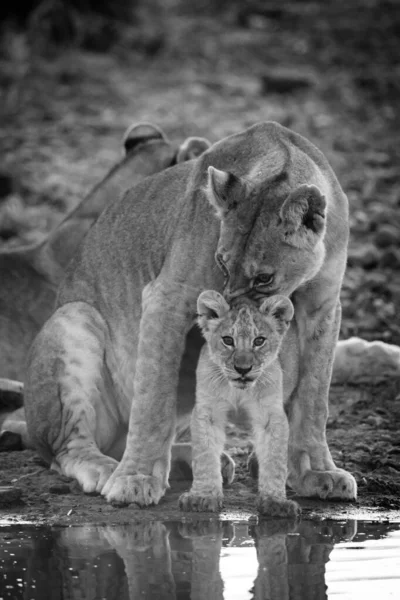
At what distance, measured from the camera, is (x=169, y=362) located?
22.2ft

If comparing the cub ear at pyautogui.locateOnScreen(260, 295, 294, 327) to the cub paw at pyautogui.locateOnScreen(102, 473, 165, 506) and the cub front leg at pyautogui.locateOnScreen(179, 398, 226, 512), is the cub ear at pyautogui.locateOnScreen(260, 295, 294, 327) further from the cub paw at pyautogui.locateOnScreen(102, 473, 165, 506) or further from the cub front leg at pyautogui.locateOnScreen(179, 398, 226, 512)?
the cub paw at pyautogui.locateOnScreen(102, 473, 165, 506)

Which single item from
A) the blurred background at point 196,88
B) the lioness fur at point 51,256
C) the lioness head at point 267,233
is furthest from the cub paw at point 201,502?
the blurred background at point 196,88

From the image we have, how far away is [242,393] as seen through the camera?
6.49 metres

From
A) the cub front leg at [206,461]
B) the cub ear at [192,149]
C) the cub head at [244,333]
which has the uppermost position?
the cub ear at [192,149]

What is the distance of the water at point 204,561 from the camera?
5.16 meters

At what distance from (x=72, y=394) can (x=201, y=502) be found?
1.25 m

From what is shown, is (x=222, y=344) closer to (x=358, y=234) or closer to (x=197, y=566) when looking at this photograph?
(x=197, y=566)

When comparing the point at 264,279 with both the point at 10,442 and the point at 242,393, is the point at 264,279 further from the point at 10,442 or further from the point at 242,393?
the point at 10,442

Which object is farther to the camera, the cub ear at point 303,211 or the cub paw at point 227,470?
the cub paw at point 227,470

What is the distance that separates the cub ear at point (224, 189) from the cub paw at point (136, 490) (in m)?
1.29

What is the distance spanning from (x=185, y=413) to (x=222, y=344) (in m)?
1.10

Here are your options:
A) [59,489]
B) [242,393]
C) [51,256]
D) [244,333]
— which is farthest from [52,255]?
[244,333]

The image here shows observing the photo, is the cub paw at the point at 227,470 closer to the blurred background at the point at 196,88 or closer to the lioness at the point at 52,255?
the lioness at the point at 52,255

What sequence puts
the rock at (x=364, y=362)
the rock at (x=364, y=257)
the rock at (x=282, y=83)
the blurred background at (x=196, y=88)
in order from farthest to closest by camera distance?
the rock at (x=282, y=83) → the blurred background at (x=196, y=88) → the rock at (x=364, y=257) → the rock at (x=364, y=362)
